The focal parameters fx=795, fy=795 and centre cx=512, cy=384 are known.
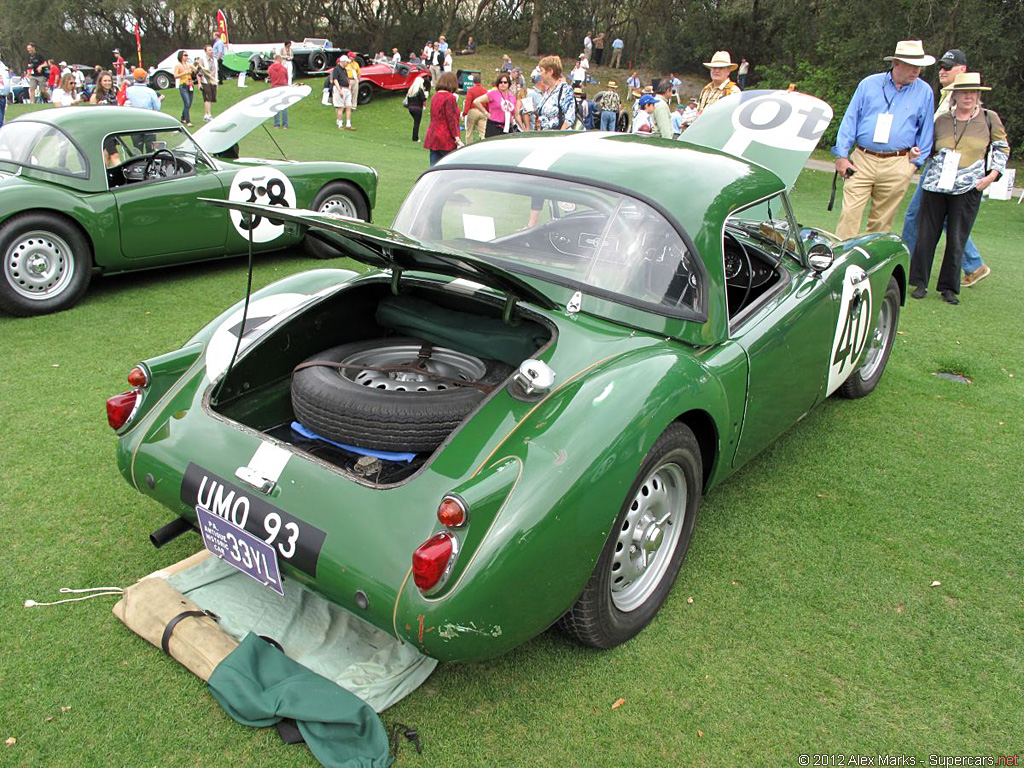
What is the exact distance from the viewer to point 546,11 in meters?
39.8

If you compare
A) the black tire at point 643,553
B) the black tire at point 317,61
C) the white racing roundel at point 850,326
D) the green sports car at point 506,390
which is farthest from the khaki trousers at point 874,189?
the black tire at point 317,61

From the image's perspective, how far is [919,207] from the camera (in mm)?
7543

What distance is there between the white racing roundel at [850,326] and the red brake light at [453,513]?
2537mm

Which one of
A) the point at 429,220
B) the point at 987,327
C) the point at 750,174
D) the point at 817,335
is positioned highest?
the point at 750,174

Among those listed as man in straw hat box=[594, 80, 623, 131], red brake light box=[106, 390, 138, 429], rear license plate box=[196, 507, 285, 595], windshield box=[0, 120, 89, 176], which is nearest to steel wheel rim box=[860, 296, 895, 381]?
rear license plate box=[196, 507, 285, 595]

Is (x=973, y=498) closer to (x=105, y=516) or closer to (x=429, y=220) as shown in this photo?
Result: (x=429, y=220)

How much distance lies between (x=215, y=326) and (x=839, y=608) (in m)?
2.84

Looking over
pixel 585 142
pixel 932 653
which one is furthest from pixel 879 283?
pixel 932 653

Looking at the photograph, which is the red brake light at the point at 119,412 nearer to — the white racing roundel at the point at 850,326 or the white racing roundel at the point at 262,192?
the white racing roundel at the point at 850,326

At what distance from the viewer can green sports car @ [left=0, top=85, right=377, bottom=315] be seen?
5.77 meters

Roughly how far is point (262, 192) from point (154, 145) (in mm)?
915

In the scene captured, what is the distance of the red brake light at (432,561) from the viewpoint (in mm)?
2191

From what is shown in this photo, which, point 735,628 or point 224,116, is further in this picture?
point 224,116

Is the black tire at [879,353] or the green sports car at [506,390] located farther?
the black tire at [879,353]
